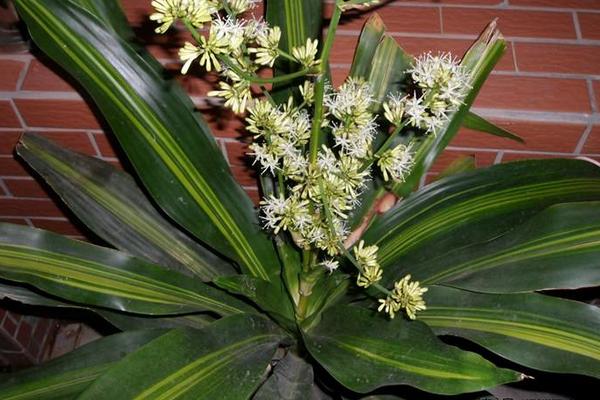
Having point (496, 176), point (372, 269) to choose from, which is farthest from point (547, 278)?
point (372, 269)

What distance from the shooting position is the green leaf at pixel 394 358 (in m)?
0.73

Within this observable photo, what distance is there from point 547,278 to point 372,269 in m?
0.31

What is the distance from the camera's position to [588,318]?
845mm

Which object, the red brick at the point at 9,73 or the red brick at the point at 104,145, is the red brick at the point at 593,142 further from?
the red brick at the point at 9,73

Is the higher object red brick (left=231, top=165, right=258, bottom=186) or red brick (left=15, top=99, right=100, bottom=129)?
red brick (left=15, top=99, right=100, bottom=129)

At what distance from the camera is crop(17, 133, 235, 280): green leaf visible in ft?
3.45

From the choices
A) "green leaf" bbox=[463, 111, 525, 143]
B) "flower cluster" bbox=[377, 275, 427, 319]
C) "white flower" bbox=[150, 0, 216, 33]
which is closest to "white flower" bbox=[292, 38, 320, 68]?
Answer: "white flower" bbox=[150, 0, 216, 33]

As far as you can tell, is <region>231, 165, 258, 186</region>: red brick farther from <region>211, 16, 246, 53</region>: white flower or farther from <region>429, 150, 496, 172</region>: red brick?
<region>211, 16, 246, 53</region>: white flower

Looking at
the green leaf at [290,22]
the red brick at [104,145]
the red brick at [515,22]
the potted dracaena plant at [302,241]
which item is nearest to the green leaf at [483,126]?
the potted dracaena plant at [302,241]

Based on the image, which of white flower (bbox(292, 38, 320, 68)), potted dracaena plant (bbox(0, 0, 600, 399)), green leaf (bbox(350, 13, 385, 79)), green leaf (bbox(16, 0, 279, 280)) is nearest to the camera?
white flower (bbox(292, 38, 320, 68))

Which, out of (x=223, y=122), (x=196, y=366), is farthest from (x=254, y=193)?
(x=196, y=366)

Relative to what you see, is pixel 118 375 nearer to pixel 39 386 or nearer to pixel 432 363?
pixel 39 386

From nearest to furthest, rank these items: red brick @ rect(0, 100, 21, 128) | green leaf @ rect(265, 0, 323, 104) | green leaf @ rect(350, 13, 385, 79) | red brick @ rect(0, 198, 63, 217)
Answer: green leaf @ rect(265, 0, 323, 104) < green leaf @ rect(350, 13, 385, 79) < red brick @ rect(0, 100, 21, 128) < red brick @ rect(0, 198, 63, 217)

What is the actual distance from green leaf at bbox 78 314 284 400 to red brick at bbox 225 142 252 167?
0.38m
